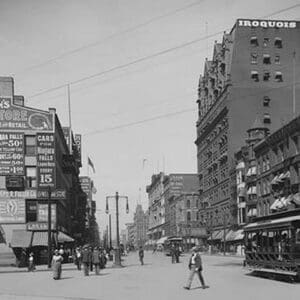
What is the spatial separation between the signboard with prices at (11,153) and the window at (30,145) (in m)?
0.66

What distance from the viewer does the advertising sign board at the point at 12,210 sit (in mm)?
57875

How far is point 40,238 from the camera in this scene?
185 feet

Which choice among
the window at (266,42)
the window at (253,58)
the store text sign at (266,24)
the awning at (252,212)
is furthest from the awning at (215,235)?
the store text sign at (266,24)

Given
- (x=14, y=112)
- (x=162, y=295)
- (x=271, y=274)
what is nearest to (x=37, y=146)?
(x=14, y=112)

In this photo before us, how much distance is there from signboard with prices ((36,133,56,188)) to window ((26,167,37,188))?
0.51 m

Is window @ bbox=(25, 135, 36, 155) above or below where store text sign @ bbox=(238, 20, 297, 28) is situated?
below

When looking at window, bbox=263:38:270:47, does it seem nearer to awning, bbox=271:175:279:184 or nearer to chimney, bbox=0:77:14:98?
awning, bbox=271:175:279:184

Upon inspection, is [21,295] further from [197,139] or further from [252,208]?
[197,139]

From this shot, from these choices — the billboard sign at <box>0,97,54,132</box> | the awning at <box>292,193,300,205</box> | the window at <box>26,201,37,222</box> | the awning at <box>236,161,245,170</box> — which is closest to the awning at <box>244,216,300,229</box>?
the awning at <box>292,193,300,205</box>

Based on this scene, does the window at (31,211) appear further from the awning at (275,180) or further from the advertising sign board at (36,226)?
the awning at (275,180)

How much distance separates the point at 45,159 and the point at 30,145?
2027 millimetres

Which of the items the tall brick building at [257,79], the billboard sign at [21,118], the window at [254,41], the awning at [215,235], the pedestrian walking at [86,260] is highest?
the window at [254,41]

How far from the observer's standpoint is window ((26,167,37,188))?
58.9 metres

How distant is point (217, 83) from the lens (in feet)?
387
